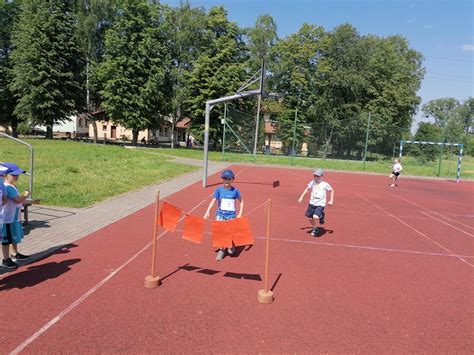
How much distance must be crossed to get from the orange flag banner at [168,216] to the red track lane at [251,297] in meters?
0.76

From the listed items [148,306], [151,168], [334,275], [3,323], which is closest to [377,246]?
[334,275]

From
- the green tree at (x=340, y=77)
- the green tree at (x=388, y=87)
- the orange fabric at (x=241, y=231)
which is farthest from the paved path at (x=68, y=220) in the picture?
the green tree at (x=388, y=87)

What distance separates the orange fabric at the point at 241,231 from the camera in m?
5.11

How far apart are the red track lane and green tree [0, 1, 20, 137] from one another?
4233 centimetres

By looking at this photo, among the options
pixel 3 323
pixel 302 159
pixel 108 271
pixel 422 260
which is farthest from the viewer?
pixel 302 159

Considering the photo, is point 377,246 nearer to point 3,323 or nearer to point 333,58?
point 3,323

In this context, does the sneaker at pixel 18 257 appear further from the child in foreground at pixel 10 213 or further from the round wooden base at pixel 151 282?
the round wooden base at pixel 151 282

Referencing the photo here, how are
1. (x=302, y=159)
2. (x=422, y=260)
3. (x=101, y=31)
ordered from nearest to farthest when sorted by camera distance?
1. (x=422, y=260)
2. (x=302, y=159)
3. (x=101, y=31)

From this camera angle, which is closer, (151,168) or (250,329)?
(250,329)

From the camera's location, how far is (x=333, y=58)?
46.8m

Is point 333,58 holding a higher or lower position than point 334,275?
higher

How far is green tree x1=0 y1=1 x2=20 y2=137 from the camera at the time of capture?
42000 mm

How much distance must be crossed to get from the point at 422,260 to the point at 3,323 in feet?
21.7

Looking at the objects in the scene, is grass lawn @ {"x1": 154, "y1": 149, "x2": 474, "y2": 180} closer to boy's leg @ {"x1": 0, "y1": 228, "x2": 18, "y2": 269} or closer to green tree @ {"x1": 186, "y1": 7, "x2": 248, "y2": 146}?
green tree @ {"x1": 186, "y1": 7, "x2": 248, "y2": 146}
